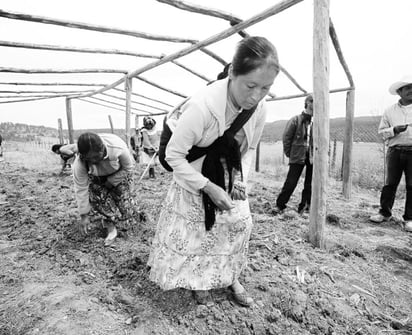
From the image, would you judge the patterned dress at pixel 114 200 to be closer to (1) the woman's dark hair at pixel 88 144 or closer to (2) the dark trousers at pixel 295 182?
(1) the woman's dark hair at pixel 88 144

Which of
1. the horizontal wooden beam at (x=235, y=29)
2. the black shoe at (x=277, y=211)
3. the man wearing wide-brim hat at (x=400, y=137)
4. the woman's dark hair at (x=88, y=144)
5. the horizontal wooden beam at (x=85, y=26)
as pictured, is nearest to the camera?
the woman's dark hair at (x=88, y=144)

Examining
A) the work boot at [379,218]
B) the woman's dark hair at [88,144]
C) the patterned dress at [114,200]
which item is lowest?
the work boot at [379,218]

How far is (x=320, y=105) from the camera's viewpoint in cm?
247

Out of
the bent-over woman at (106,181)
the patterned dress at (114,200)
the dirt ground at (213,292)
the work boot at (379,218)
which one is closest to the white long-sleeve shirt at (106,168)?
the bent-over woman at (106,181)

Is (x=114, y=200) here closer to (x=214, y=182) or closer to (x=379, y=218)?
(x=214, y=182)

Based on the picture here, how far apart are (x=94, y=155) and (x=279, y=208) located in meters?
2.81

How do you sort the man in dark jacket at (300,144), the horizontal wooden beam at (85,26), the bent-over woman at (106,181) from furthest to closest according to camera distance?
the man in dark jacket at (300,144) < the horizontal wooden beam at (85,26) < the bent-over woman at (106,181)

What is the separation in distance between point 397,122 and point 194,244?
3.20 meters

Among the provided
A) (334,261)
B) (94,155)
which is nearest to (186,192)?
(94,155)

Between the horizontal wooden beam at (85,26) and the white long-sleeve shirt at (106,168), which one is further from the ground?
the horizontal wooden beam at (85,26)

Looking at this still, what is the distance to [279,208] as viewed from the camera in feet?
13.3

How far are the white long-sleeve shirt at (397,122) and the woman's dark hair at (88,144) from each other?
336 centimetres

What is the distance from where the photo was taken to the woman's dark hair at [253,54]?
3.78 feet

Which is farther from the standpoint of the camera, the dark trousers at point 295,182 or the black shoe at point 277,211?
the black shoe at point 277,211
